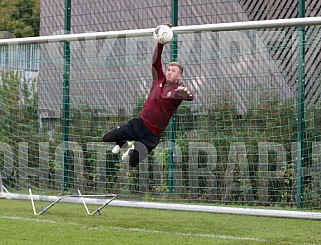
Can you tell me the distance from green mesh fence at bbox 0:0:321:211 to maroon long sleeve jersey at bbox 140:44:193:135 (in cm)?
277

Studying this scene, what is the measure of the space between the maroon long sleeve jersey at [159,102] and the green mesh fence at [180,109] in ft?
9.10

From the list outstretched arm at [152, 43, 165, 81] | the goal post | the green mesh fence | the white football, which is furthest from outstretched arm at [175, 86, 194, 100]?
the green mesh fence

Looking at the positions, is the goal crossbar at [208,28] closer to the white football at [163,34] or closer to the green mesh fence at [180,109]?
the green mesh fence at [180,109]

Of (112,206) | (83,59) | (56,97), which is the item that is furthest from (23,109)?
(112,206)

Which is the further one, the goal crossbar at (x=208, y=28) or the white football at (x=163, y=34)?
the goal crossbar at (x=208, y=28)

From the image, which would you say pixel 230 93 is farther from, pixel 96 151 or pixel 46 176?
pixel 46 176

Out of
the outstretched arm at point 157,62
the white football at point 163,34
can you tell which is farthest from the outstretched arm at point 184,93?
the white football at point 163,34

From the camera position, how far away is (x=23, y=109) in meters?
15.1

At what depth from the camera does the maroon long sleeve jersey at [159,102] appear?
32.2 ft

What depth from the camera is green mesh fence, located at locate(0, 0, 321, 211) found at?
12312 mm

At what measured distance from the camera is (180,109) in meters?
13.3

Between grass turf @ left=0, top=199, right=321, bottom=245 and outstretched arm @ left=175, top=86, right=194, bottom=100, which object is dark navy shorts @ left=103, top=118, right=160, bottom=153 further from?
grass turf @ left=0, top=199, right=321, bottom=245

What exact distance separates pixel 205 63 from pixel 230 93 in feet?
2.37

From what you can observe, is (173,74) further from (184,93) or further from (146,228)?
(146,228)
